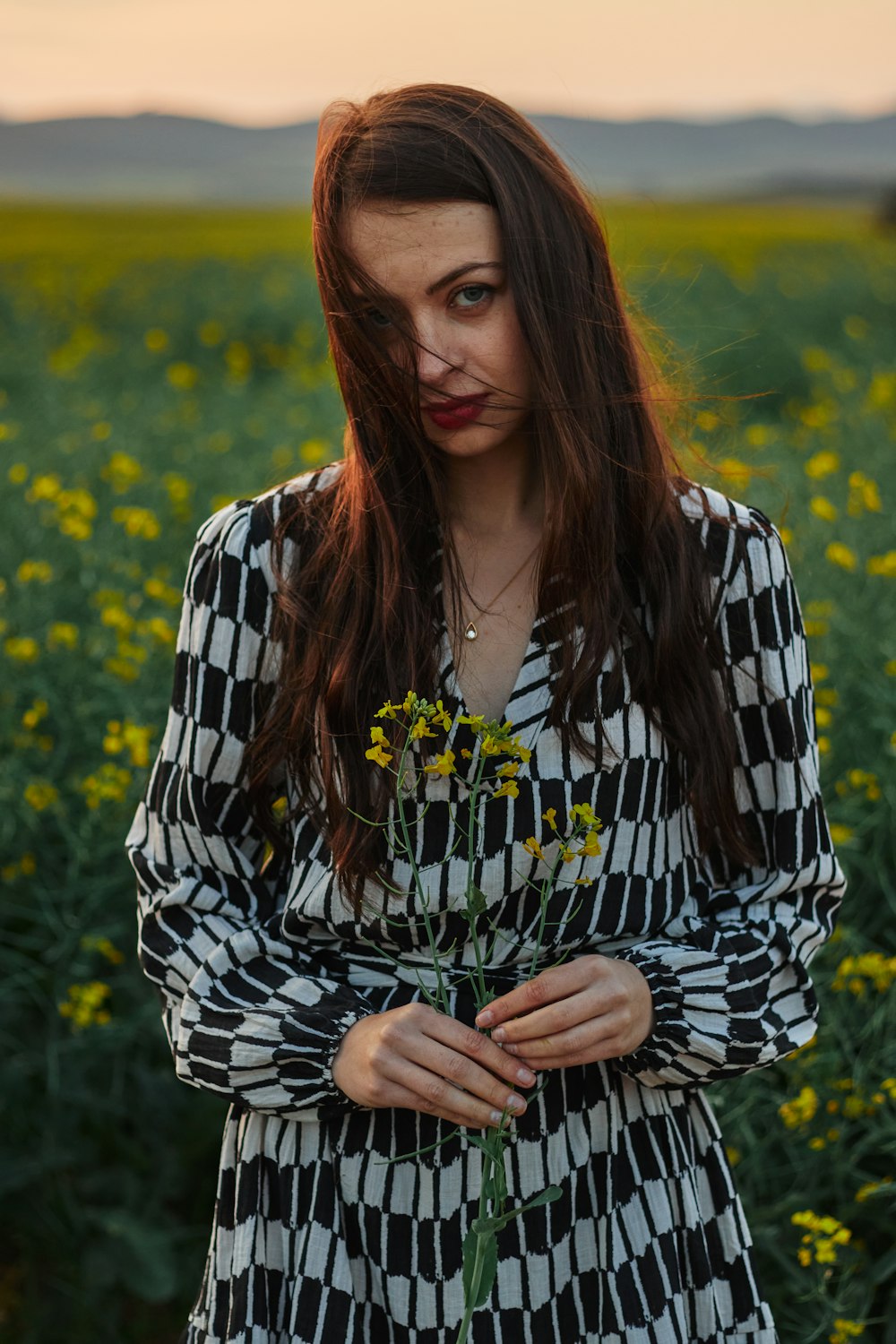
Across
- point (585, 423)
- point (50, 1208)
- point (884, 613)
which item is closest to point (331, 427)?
point (884, 613)

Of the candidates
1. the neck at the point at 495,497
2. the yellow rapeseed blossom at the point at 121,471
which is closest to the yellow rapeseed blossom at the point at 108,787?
the neck at the point at 495,497

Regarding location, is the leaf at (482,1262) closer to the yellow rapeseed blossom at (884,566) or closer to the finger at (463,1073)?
the finger at (463,1073)

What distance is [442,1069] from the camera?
103 centimetres

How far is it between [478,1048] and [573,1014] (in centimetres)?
8

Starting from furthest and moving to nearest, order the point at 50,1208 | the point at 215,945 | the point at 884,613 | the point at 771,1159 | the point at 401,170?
the point at 884,613
the point at 50,1208
the point at 771,1159
the point at 215,945
the point at 401,170

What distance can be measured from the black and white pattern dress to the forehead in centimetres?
28

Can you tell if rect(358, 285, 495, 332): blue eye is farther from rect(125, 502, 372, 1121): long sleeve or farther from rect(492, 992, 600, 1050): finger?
rect(492, 992, 600, 1050): finger

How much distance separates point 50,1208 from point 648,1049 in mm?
1391

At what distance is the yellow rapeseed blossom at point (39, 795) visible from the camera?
6.81ft

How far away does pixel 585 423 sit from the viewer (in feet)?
3.87

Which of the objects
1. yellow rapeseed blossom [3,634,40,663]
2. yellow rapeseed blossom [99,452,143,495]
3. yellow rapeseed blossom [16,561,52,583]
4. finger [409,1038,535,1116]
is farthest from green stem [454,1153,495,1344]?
yellow rapeseed blossom [99,452,143,495]

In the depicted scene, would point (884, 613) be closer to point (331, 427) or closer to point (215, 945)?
point (215, 945)

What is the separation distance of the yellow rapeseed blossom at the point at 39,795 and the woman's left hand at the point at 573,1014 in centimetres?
122

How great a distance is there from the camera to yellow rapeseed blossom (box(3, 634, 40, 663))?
224 cm
